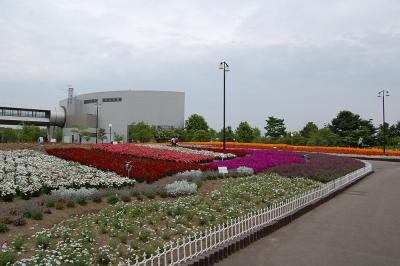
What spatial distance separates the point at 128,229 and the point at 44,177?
22.7 feet

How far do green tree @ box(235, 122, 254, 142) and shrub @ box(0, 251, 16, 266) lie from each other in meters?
55.8

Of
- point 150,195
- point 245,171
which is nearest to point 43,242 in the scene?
point 150,195

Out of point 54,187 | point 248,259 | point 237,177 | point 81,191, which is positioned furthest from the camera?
point 237,177

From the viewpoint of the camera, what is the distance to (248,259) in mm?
7000

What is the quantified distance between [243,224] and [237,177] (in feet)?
28.6

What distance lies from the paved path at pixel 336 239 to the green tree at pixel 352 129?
4530 centimetres

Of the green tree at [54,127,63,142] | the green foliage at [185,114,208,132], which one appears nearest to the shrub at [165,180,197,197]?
the green foliage at [185,114,208,132]

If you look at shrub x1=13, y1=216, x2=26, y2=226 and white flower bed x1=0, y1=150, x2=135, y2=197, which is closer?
shrub x1=13, y1=216, x2=26, y2=226

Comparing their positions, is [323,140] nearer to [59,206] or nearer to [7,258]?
[59,206]

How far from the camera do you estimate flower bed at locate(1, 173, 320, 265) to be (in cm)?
623

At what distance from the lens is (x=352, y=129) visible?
58.8 m

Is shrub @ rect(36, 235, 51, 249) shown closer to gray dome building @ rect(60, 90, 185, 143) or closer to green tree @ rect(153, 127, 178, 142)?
green tree @ rect(153, 127, 178, 142)

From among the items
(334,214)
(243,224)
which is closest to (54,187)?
(243,224)

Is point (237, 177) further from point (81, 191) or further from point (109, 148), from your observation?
point (109, 148)
